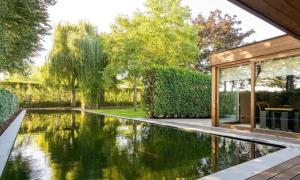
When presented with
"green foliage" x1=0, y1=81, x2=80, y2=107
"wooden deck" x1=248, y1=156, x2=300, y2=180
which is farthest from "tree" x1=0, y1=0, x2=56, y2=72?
"green foliage" x1=0, y1=81, x2=80, y2=107

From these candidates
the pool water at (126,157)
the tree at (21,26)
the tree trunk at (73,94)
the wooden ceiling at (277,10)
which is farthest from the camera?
the tree trunk at (73,94)

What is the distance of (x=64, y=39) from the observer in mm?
26094

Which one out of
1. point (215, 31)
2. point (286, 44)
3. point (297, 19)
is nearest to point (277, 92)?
point (286, 44)

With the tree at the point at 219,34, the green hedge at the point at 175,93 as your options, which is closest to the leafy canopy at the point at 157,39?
the green hedge at the point at 175,93

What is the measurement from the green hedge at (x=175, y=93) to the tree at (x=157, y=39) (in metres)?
4.44

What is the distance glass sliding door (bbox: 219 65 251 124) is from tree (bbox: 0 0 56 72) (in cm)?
710

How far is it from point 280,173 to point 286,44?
5.61 meters

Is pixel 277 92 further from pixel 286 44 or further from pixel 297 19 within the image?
pixel 297 19

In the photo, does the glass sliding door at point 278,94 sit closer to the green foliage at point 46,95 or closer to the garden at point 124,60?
the garden at point 124,60

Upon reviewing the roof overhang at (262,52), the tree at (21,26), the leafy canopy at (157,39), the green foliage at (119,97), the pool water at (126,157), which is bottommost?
the pool water at (126,157)

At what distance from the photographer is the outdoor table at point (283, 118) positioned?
8.72m

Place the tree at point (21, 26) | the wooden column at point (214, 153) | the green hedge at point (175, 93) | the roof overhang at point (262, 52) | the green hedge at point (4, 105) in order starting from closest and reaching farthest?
the wooden column at point (214, 153) < the tree at point (21, 26) < the roof overhang at point (262, 52) < the green hedge at point (4, 105) < the green hedge at point (175, 93)

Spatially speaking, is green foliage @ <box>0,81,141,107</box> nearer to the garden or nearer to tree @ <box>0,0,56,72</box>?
the garden

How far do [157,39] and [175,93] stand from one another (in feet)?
19.7
